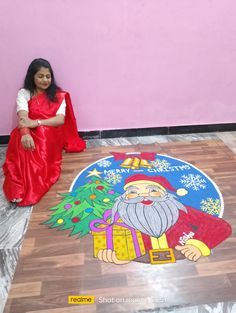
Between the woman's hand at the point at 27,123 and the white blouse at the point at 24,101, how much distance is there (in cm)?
10

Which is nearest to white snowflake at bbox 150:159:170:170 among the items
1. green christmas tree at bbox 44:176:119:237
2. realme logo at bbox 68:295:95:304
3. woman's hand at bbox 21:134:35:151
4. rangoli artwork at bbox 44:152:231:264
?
rangoli artwork at bbox 44:152:231:264

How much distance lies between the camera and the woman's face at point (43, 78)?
1.89m

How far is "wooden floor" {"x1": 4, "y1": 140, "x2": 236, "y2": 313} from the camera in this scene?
3.45 ft

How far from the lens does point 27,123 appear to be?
1.81 metres

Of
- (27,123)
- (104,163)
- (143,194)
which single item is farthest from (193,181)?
(27,123)

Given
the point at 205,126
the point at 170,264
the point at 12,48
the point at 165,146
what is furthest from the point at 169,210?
Answer: the point at 12,48

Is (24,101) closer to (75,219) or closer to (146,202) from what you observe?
(75,219)

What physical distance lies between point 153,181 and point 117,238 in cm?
53

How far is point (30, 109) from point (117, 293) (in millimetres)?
1329

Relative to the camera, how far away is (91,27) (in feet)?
6.63

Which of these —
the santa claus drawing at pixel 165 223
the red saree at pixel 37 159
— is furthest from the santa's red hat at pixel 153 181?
the red saree at pixel 37 159

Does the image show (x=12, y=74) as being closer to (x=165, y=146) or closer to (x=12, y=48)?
(x=12, y=48)

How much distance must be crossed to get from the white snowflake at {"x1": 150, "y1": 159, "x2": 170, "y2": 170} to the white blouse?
0.73 meters

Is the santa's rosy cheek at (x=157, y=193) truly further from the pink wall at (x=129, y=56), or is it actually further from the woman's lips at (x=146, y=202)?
the pink wall at (x=129, y=56)
